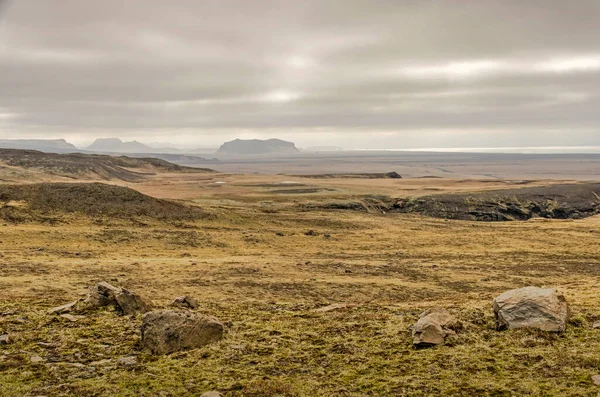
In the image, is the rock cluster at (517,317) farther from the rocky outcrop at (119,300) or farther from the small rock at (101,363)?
the rocky outcrop at (119,300)

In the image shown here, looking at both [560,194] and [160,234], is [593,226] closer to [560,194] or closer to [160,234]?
[560,194]

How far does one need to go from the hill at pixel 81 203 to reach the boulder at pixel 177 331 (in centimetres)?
3148

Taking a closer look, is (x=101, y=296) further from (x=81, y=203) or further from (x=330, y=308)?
(x=81, y=203)

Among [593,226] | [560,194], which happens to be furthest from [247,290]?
[560,194]

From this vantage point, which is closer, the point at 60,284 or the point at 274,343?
the point at 274,343

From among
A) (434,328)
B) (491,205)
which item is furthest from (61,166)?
(434,328)

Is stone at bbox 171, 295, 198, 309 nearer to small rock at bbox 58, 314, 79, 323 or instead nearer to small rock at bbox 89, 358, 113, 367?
small rock at bbox 58, 314, 79, 323

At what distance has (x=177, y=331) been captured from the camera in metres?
11.0

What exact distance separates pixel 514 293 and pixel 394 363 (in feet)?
16.1

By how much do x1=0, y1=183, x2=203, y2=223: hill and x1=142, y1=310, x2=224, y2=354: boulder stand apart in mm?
31484

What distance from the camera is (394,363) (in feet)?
32.7

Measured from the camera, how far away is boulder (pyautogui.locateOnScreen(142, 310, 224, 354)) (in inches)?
429

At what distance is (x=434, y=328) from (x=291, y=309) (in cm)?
600

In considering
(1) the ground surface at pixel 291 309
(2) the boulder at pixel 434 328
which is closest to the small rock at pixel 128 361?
(1) the ground surface at pixel 291 309
